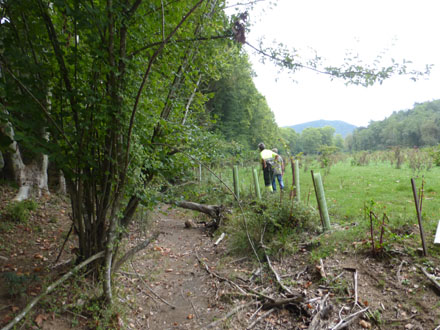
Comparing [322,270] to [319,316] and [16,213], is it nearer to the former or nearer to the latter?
[319,316]

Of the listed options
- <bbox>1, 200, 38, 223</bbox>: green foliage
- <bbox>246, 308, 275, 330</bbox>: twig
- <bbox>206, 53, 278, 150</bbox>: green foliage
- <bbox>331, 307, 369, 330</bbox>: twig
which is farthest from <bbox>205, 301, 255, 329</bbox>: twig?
<bbox>206, 53, 278, 150</bbox>: green foliage

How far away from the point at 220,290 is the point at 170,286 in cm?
83

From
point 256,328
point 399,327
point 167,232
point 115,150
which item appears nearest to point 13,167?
point 167,232

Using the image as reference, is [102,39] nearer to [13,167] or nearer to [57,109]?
[57,109]

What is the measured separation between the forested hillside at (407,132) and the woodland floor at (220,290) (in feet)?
118

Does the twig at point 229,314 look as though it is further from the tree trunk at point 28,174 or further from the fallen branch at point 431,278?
the tree trunk at point 28,174

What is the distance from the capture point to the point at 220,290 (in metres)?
3.84

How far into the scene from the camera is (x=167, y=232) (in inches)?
260

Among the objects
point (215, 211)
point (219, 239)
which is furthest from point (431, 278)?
point (215, 211)

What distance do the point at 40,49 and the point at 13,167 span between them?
501 centimetres

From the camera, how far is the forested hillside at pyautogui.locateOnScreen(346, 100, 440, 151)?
4375 cm

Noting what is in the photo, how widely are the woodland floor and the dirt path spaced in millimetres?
14

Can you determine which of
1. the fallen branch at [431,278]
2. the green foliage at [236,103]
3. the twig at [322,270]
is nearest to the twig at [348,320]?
the twig at [322,270]

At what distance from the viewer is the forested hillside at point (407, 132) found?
43.8 metres
